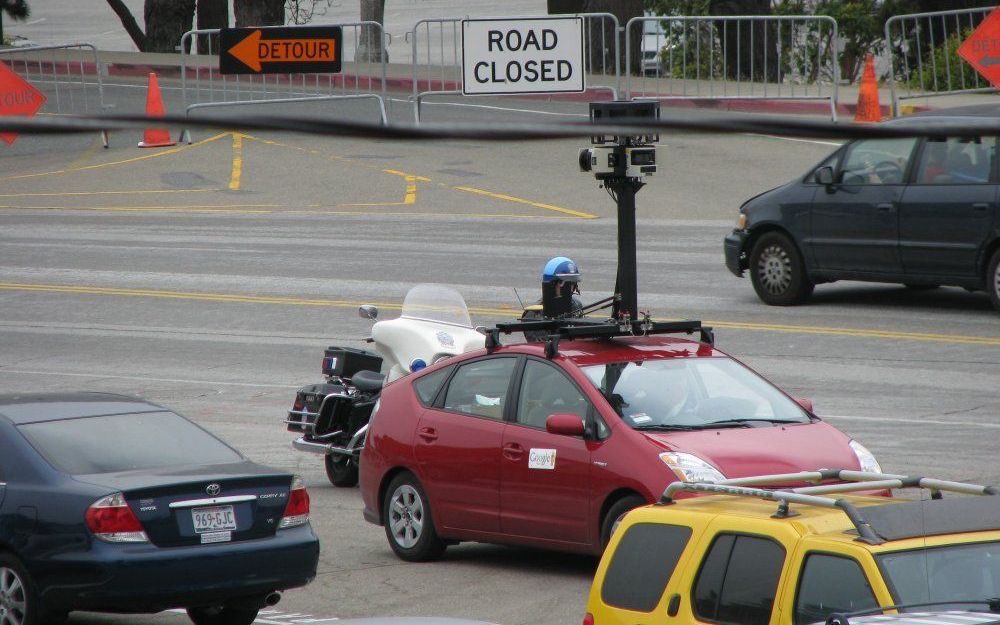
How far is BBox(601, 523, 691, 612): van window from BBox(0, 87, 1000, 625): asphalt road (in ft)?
5.30

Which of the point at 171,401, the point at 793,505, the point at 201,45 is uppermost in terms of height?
the point at 201,45

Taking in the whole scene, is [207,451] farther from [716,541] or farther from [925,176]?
[925,176]

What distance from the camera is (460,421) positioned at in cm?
1015

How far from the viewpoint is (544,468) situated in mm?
9562

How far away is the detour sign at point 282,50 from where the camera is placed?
28172 mm

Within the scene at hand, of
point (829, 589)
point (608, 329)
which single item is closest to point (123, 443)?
point (608, 329)

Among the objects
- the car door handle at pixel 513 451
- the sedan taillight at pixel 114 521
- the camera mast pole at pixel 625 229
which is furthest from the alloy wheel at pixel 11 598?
the camera mast pole at pixel 625 229

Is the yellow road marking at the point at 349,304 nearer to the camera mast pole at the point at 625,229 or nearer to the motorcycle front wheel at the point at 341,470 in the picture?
the camera mast pole at the point at 625,229

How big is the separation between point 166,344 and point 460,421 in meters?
8.73

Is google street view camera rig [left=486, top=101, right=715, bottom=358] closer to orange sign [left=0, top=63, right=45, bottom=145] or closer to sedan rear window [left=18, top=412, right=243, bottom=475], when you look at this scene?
sedan rear window [left=18, top=412, right=243, bottom=475]

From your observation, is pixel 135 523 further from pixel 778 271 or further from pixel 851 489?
pixel 778 271

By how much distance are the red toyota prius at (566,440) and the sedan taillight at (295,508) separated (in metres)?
1.52

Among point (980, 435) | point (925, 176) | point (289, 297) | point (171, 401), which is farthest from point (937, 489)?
point (289, 297)

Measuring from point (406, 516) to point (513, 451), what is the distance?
1.05m
